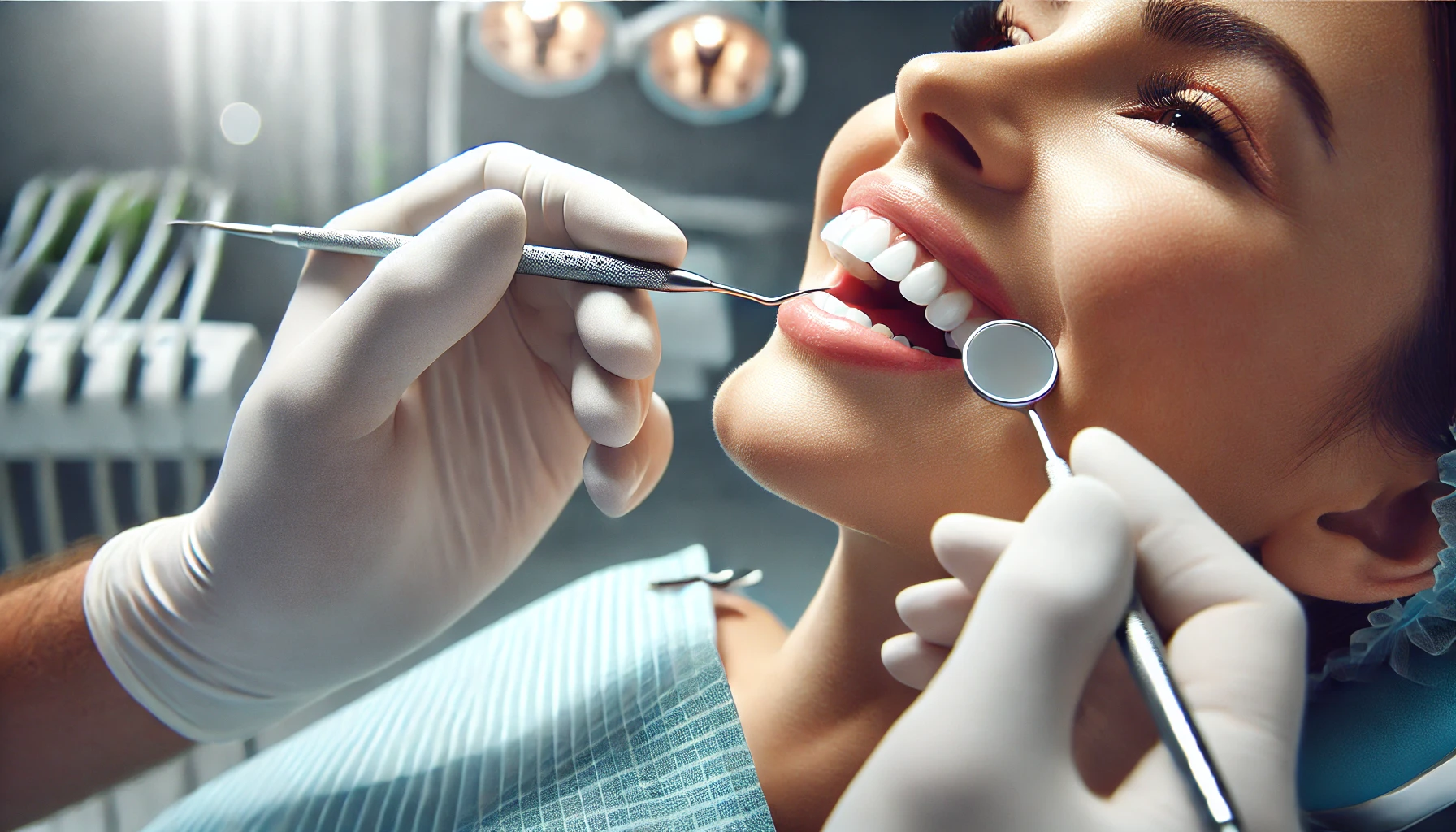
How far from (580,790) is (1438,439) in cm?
76

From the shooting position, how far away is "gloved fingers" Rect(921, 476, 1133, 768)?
441mm

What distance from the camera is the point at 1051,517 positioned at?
461 millimetres

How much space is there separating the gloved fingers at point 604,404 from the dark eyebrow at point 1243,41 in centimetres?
49

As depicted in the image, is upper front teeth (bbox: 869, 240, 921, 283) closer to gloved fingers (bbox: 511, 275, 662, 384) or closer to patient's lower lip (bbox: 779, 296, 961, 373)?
patient's lower lip (bbox: 779, 296, 961, 373)

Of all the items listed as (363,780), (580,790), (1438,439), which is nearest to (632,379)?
(580,790)

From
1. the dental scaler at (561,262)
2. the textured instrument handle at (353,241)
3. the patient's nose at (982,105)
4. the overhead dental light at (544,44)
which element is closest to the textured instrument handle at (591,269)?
the dental scaler at (561,262)

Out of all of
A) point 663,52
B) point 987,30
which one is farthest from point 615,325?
point 663,52

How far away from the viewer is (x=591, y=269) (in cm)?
73

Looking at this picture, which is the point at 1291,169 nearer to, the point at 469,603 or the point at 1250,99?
the point at 1250,99

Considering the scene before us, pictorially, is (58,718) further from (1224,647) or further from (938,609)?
(1224,647)

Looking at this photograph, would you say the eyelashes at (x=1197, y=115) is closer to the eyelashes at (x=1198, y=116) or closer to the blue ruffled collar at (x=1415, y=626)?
the eyelashes at (x=1198, y=116)

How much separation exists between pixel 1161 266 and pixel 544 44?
0.88 metres

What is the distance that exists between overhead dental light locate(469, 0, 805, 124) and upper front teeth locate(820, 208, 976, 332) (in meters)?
0.59

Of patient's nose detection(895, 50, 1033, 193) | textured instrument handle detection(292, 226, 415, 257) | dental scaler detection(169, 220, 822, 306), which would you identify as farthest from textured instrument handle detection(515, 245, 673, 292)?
patient's nose detection(895, 50, 1033, 193)
